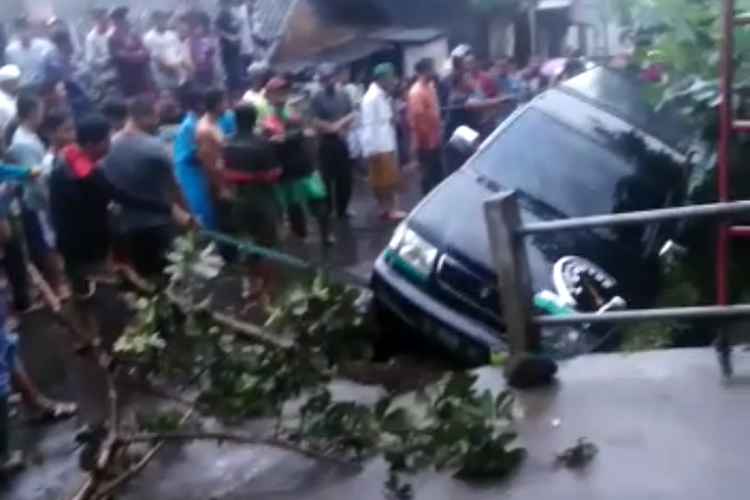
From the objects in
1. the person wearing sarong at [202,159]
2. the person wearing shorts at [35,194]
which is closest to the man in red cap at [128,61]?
the person wearing sarong at [202,159]

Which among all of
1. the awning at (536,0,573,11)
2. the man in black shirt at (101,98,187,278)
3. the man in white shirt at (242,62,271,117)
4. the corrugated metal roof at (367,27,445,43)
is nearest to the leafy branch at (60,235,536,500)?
the man in black shirt at (101,98,187,278)

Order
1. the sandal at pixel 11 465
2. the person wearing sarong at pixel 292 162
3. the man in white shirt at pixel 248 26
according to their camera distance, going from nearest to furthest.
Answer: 1. the sandal at pixel 11 465
2. the person wearing sarong at pixel 292 162
3. the man in white shirt at pixel 248 26

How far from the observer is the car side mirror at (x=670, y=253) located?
7841mm

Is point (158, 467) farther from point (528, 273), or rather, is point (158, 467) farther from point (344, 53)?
point (344, 53)

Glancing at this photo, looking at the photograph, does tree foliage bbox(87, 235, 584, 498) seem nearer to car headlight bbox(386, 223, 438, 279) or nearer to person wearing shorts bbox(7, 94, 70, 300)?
car headlight bbox(386, 223, 438, 279)

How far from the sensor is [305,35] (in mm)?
21703

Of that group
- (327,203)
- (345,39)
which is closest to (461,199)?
(327,203)

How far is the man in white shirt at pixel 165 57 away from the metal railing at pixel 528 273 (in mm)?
9970

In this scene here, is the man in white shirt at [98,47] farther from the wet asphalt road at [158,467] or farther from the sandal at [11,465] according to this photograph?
the sandal at [11,465]

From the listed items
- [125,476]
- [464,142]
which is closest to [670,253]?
[464,142]

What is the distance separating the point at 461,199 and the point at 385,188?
6574 millimetres

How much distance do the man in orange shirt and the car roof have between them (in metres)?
5.16

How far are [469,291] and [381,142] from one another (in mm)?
7059

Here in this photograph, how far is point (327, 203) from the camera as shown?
1366 cm
